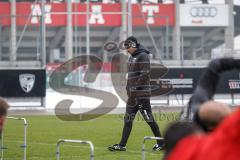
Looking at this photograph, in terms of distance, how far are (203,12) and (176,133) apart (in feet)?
147

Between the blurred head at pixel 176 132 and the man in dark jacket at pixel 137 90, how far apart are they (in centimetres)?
932

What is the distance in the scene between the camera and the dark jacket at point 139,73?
1227cm

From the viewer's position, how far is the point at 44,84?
2656cm

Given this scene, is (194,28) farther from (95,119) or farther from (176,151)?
(176,151)

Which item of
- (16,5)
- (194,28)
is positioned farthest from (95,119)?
(194,28)

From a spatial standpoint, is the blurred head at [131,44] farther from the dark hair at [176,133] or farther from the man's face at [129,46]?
the dark hair at [176,133]

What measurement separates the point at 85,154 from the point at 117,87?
1297cm

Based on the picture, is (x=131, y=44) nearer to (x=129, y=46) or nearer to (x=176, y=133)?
(x=129, y=46)

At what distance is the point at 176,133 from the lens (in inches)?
106

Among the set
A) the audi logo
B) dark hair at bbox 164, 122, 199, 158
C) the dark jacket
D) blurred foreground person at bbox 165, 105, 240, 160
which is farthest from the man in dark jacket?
the audi logo

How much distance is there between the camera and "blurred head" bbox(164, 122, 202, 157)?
262 cm

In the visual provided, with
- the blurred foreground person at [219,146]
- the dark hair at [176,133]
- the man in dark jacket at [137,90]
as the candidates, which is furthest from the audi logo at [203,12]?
the blurred foreground person at [219,146]

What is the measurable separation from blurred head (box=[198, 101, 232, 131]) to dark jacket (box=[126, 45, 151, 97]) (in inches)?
373

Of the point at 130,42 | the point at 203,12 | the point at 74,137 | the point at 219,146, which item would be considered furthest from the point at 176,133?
the point at 203,12
